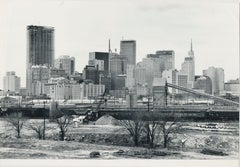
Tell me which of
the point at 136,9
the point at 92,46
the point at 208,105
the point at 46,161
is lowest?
the point at 46,161

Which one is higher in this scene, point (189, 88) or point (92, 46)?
point (92, 46)

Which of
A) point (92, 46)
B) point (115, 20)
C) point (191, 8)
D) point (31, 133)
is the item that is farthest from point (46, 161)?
point (191, 8)

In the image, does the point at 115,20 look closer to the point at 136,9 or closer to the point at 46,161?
the point at 136,9

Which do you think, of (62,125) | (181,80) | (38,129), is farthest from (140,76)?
(38,129)

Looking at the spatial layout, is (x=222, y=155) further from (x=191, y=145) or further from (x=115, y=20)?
(x=115, y=20)

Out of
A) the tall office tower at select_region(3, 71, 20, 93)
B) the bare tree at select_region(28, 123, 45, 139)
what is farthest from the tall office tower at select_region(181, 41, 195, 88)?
the tall office tower at select_region(3, 71, 20, 93)
